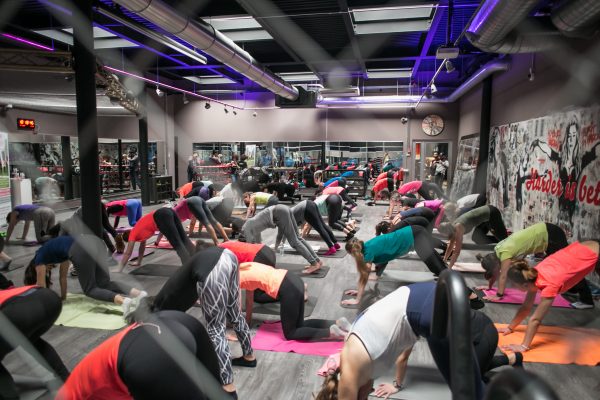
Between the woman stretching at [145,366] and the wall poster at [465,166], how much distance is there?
1013cm

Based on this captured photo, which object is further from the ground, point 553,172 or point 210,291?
point 553,172

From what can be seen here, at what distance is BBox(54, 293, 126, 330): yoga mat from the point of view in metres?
3.94

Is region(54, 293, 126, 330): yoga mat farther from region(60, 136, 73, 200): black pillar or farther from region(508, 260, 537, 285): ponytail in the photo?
region(60, 136, 73, 200): black pillar

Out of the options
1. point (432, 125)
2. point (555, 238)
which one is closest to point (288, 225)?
point (555, 238)

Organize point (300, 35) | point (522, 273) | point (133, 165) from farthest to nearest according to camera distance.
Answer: point (133, 165) < point (300, 35) < point (522, 273)

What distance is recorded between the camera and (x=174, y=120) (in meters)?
15.9

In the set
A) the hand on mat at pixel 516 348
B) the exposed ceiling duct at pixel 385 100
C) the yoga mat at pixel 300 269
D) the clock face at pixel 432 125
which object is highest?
the exposed ceiling duct at pixel 385 100

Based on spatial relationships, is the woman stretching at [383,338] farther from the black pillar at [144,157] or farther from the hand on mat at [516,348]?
Answer: the black pillar at [144,157]

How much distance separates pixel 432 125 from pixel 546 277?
12046 mm

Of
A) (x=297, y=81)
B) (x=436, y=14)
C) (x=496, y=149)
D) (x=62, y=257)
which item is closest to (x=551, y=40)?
(x=436, y=14)

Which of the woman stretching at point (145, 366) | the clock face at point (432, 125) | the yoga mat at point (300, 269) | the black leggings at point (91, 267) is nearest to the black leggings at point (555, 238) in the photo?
the yoga mat at point (300, 269)

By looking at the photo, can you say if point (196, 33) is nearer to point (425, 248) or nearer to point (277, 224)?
point (277, 224)

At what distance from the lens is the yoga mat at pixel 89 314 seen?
3941mm

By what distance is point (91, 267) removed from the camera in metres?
4.02
